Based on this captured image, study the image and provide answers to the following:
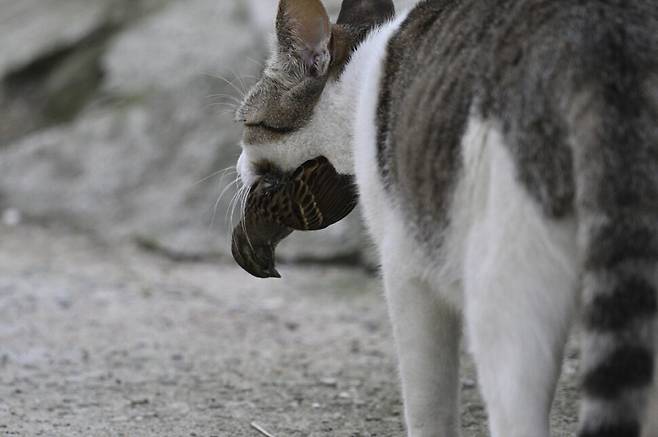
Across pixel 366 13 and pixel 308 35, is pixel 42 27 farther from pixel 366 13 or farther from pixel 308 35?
pixel 308 35

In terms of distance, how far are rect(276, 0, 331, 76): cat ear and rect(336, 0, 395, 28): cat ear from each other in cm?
26

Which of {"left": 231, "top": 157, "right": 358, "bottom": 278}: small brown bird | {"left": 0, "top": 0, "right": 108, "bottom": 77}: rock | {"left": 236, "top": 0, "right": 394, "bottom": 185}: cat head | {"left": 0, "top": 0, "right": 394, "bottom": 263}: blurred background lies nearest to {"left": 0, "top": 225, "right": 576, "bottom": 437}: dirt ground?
{"left": 0, "top": 0, "right": 394, "bottom": 263}: blurred background

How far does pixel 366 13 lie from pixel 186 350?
81.3 inches

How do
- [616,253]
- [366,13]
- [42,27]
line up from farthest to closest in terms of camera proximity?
[42,27]
[366,13]
[616,253]

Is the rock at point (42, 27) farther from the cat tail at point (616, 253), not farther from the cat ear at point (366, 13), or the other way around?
the cat tail at point (616, 253)

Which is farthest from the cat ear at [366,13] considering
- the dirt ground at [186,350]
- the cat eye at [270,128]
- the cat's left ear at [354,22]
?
the dirt ground at [186,350]

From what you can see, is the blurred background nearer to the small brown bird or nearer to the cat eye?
the small brown bird

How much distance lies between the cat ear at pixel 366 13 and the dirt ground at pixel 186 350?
1.47 metres

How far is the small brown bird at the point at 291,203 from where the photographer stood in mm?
3715

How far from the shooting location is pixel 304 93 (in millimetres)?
3600

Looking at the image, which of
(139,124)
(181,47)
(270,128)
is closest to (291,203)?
(270,128)

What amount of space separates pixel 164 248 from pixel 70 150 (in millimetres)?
1304

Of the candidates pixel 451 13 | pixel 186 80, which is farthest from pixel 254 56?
pixel 451 13

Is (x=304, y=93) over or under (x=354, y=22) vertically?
under
